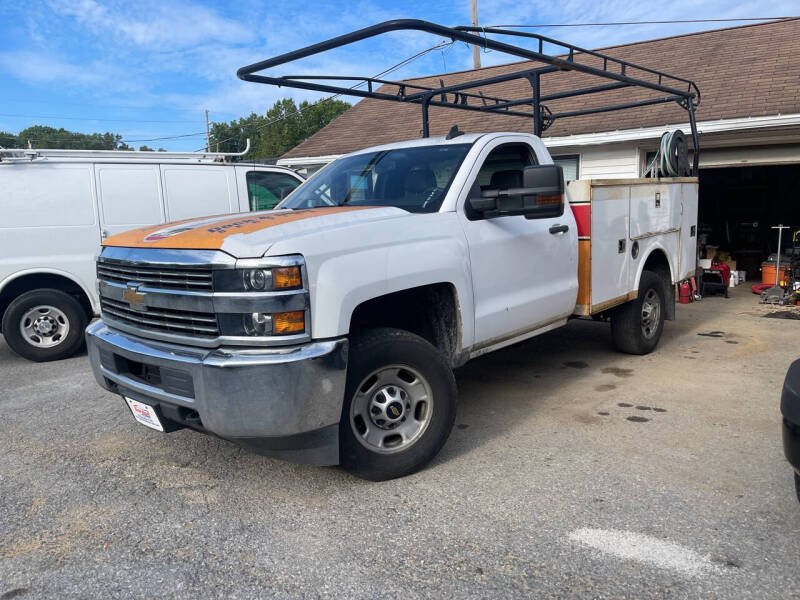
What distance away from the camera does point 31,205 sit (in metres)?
6.65

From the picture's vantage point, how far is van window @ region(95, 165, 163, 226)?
7.08 meters

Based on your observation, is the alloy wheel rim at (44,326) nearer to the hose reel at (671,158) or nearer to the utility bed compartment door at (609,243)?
the utility bed compartment door at (609,243)

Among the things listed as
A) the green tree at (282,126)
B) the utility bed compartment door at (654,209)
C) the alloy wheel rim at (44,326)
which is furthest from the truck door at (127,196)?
the green tree at (282,126)

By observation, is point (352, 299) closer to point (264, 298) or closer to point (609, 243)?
point (264, 298)

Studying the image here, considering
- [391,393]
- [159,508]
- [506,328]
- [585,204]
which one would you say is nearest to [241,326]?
[391,393]

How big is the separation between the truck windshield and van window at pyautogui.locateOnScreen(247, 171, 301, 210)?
3.24 m

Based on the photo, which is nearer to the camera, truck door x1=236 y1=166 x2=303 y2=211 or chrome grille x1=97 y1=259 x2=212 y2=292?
chrome grille x1=97 y1=259 x2=212 y2=292

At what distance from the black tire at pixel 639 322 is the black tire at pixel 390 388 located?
310 cm

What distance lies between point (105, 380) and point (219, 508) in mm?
1076

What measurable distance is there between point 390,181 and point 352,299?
5.10ft

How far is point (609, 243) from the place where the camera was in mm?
5395

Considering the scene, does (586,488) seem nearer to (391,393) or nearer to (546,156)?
(391,393)

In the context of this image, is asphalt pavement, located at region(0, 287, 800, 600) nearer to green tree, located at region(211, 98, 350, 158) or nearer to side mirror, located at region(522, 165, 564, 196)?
side mirror, located at region(522, 165, 564, 196)

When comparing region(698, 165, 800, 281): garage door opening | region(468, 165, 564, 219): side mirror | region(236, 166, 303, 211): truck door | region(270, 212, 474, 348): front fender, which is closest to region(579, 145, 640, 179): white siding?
region(698, 165, 800, 281): garage door opening
